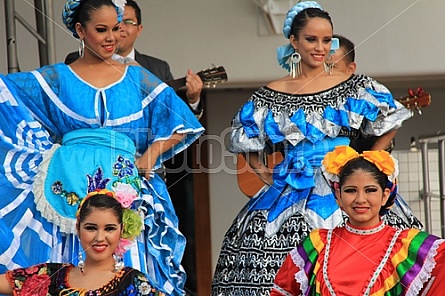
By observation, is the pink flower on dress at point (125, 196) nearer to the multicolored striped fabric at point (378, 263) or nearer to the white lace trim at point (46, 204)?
the white lace trim at point (46, 204)

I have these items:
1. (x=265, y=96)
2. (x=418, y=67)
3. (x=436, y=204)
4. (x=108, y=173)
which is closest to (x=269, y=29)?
(x=418, y=67)

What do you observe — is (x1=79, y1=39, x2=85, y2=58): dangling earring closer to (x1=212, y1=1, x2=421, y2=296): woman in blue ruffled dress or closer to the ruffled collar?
(x1=212, y1=1, x2=421, y2=296): woman in blue ruffled dress

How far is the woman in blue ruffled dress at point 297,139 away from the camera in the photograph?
530 centimetres

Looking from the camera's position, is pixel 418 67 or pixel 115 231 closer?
pixel 115 231

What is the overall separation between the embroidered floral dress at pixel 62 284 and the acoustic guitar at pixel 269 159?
161cm

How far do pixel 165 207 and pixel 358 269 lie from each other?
4.68 ft

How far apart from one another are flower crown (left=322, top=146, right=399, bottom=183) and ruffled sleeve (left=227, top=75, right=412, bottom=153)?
1.02 meters

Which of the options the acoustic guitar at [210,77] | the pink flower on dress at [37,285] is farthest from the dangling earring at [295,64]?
the pink flower on dress at [37,285]

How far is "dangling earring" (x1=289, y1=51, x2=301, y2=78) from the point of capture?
5602mm

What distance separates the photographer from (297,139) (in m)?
5.43

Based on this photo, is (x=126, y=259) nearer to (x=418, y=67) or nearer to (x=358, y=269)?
(x=358, y=269)

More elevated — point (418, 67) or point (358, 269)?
point (418, 67)

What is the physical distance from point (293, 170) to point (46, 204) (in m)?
1.07

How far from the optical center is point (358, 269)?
13.6 feet
